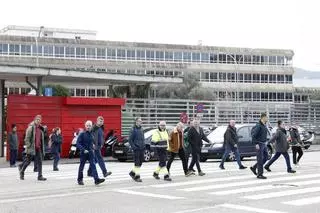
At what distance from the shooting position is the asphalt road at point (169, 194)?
11.2 metres

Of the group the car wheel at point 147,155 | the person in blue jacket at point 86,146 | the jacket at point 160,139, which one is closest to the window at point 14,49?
the car wheel at point 147,155

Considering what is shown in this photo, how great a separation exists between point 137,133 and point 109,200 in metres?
4.36

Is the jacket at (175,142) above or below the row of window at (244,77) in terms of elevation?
below

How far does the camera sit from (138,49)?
85.8 m

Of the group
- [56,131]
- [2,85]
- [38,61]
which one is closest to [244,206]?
[56,131]

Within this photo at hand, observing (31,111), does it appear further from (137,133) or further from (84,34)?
(84,34)

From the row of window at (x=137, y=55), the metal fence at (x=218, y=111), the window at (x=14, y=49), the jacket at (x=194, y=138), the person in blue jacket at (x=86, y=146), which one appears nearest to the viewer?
the person in blue jacket at (x=86, y=146)

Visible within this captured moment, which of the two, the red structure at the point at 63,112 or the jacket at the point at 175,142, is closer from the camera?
the jacket at the point at 175,142

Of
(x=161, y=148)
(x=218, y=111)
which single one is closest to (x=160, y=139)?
(x=161, y=148)

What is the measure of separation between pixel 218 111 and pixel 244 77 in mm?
54445

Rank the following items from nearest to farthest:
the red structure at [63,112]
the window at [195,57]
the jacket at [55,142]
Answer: the jacket at [55,142] < the red structure at [63,112] < the window at [195,57]

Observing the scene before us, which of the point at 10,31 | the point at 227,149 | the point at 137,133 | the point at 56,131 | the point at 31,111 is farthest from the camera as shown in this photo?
the point at 10,31

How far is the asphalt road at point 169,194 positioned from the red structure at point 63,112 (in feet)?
27.6

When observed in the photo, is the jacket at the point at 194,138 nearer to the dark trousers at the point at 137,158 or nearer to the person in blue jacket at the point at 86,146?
the dark trousers at the point at 137,158
